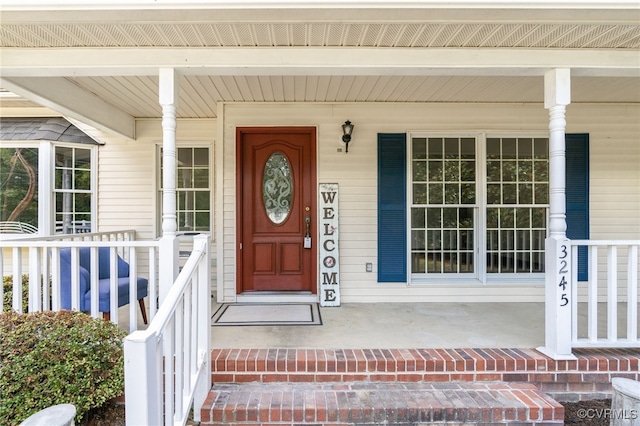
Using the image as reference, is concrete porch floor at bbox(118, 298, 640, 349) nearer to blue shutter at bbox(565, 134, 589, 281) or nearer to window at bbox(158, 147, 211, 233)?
blue shutter at bbox(565, 134, 589, 281)

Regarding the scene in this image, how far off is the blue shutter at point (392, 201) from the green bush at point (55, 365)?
278cm

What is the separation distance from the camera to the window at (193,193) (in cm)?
450

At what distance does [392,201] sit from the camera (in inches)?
154

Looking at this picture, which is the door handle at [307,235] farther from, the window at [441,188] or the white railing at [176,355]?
the white railing at [176,355]

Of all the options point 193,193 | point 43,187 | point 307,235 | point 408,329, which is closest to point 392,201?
point 307,235

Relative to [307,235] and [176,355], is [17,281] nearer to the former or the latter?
[176,355]

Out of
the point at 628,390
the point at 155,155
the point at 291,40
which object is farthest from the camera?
the point at 155,155

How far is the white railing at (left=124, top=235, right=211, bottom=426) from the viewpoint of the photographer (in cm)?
127

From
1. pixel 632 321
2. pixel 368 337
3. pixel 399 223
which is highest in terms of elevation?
pixel 399 223

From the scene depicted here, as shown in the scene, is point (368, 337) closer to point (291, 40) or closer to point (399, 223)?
point (399, 223)

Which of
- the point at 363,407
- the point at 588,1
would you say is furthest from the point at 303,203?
the point at 588,1

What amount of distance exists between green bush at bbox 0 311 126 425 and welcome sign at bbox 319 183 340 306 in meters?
2.19

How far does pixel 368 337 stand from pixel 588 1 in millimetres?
2749

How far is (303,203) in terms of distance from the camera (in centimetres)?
401
